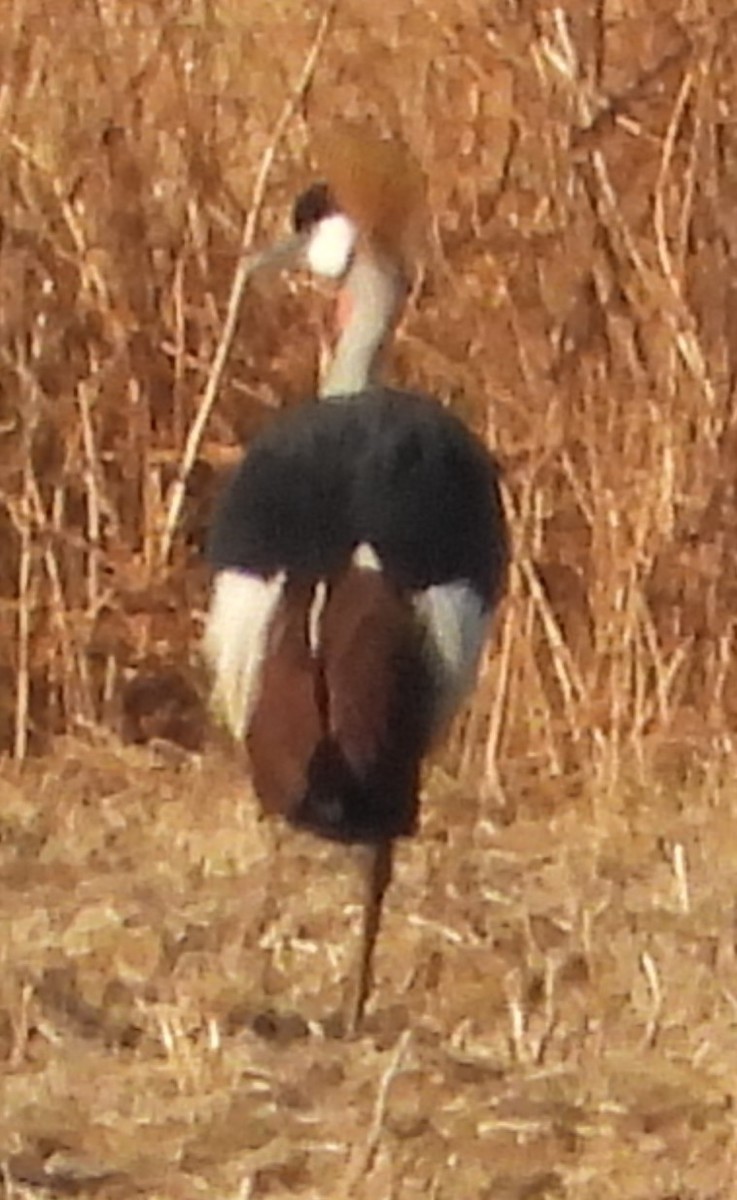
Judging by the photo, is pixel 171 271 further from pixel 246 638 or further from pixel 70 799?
pixel 246 638

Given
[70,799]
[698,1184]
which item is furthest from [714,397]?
[698,1184]

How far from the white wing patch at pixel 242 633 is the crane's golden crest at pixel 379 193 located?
0.51m

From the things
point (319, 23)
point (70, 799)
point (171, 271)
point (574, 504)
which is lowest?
point (70, 799)

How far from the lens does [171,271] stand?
4.60 meters

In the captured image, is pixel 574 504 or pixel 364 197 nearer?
pixel 364 197

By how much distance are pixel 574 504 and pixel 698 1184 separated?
1971 mm

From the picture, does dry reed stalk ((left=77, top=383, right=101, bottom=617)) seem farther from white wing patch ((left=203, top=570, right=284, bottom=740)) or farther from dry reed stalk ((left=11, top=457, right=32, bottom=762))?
white wing patch ((left=203, top=570, right=284, bottom=740))

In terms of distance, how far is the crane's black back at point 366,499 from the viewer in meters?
2.99

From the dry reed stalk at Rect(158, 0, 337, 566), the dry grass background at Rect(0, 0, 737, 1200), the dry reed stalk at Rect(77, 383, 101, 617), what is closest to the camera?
the dry reed stalk at Rect(158, 0, 337, 566)

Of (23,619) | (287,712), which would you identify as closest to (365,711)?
(287,712)

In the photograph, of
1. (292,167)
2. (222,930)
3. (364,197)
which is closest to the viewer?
(364,197)

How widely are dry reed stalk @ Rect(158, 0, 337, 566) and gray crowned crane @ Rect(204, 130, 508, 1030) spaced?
1.05m

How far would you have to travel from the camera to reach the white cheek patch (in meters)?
3.44

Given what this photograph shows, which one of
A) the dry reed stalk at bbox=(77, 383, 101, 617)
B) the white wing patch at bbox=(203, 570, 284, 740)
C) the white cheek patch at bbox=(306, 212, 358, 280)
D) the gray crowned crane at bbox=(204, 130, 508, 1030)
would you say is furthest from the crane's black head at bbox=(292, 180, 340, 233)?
the dry reed stalk at bbox=(77, 383, 101, 617)
